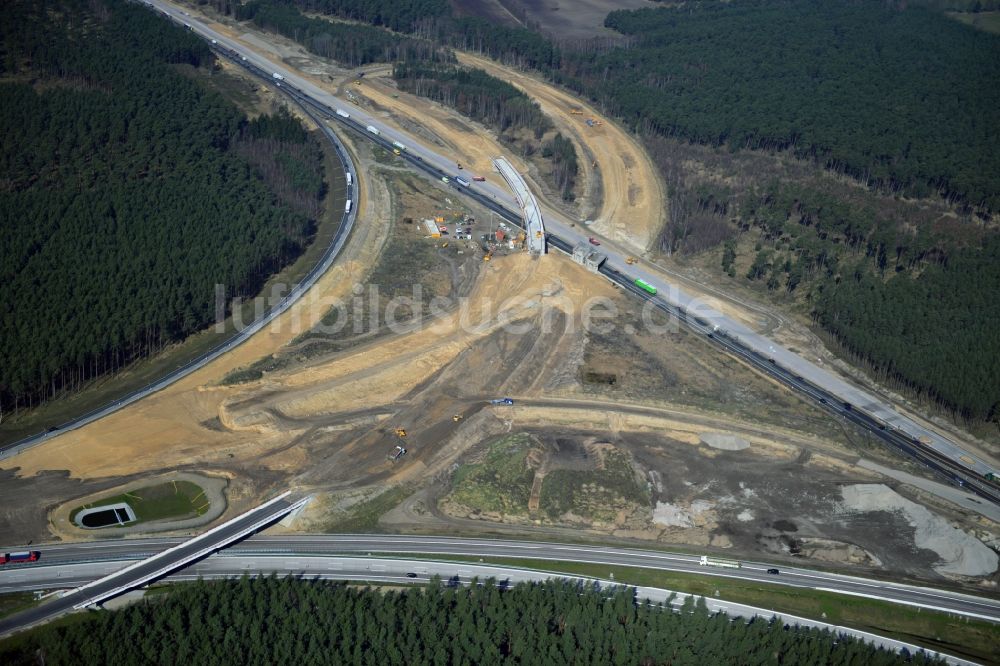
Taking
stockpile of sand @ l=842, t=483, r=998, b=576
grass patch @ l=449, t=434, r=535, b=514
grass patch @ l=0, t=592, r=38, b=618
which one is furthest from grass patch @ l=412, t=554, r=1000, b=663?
grass patch @ l=0, t=592, r=38, b=618

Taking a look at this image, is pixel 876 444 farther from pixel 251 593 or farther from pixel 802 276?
pixel 251 593

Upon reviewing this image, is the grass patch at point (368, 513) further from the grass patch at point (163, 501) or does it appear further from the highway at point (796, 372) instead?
the highway at point (796, 372)

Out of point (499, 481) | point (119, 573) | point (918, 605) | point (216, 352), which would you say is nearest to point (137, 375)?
point (216, 352)

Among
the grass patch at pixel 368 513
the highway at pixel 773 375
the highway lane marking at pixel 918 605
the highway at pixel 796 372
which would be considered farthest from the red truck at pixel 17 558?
the highway at pixel 796 372

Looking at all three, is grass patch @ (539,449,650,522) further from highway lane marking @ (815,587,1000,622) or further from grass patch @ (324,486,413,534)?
highway lane marking @ (815,587,1000,622)

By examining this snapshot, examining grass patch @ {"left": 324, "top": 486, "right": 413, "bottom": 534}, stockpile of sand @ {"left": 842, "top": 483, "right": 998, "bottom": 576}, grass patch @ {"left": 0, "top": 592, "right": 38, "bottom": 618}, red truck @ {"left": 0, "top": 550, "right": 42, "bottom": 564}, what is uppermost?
stockpile of sand @ {"left": 842, "top": 483, "right": 998, "bottom": 576}

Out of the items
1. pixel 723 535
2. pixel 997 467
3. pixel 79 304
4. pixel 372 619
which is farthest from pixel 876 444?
pixel 79 304

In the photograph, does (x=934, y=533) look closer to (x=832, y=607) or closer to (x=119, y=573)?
(x=832, y=607)
